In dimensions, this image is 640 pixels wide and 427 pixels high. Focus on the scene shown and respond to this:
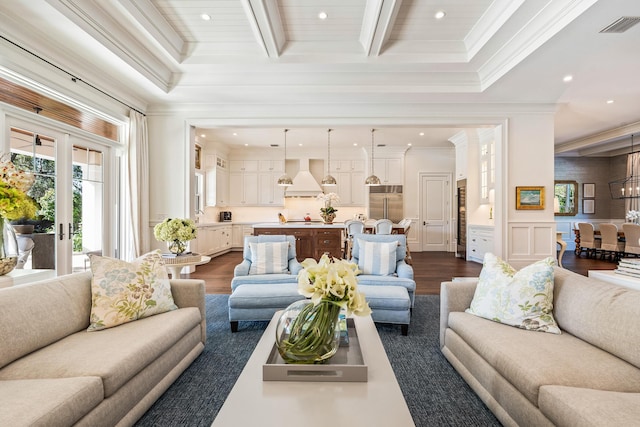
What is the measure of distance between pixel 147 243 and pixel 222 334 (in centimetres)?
302

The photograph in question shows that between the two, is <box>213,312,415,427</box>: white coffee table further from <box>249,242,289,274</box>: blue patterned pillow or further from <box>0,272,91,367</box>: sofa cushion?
<box>249,242,289,274</box>: blue patterned pillow

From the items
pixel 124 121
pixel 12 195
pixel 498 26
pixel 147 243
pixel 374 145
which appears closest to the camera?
pixel 12 195

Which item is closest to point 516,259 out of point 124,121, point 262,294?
point 262,294

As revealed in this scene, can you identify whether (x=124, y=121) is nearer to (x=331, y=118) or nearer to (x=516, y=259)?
(x=331, y=118)

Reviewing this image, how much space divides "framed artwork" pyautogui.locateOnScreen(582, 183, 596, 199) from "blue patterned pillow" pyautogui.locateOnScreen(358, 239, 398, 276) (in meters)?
9.61

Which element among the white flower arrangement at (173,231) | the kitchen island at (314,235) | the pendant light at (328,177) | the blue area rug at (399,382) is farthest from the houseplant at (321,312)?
the pendant light at (328,177)

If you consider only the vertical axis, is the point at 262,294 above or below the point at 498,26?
below

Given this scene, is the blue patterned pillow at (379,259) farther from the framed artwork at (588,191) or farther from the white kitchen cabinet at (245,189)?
the framed artwork at (588,191)

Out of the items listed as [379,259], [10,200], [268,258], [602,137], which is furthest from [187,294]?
[602,137]

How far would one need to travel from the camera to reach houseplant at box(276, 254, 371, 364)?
147 centimetres

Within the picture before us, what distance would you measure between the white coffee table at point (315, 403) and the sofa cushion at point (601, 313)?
124 cm

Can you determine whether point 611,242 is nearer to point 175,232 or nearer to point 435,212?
point 435,212

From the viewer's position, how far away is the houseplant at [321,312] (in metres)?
1.47

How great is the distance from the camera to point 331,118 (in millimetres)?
5266
